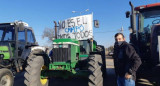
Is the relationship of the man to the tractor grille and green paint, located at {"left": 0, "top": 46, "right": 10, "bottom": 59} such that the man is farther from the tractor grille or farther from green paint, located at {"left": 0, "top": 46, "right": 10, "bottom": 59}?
green paint, located at {"left": 0, "top": 46, "right": 10, "bottom": 59}

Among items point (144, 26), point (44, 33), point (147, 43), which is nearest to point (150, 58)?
point (147, 43)

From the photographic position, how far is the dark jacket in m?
3.53

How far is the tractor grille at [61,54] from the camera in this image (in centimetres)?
601

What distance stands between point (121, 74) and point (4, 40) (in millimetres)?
5518

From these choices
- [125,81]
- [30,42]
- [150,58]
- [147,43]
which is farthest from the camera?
[30,42]

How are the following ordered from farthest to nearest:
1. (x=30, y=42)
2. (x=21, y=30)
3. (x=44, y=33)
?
(x=44, y=33), (x=30, y=42), (x=21, y=30)

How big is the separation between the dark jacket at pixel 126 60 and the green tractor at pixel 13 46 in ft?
15.2

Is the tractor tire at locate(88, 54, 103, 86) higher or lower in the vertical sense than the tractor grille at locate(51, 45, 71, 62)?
lower

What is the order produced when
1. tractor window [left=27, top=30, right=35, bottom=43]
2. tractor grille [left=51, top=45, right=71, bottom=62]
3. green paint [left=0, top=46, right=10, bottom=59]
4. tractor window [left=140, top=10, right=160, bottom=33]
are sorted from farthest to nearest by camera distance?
tractor window [left=27, top=30, right=35, bottom=43] < green paint [left=0, top=46, right=10, bottom=59] < tractor window [left=140, top=10, right=160, bottom=33] < tractor grille [left=51, top=45, right=71, bottom=62]

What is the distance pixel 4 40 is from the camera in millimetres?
7492

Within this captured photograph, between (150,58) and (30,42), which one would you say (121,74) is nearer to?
(150,58)

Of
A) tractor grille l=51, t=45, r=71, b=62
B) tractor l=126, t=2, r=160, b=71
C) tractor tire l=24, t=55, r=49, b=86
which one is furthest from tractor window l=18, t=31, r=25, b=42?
tractor l=126, t=2, r=160, b=71

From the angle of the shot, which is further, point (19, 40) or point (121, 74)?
point (19, 40)

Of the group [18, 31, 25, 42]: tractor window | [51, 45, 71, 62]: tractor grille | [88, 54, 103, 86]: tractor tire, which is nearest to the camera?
[88, 54, 103, 86]: tractor tire
